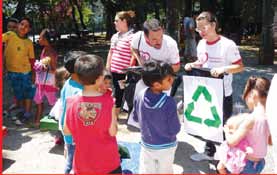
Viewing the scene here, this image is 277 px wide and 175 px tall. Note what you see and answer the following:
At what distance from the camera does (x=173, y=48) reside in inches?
178

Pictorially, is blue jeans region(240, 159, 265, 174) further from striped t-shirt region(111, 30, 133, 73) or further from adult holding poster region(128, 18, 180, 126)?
striped t-shirt region(111, 30, 133, 73)

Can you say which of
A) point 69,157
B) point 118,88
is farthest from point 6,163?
point 118,88

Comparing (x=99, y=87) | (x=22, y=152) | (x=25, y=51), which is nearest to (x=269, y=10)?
(x=25, y=51)

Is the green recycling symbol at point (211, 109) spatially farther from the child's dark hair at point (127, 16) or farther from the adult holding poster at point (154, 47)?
the child's dark hair at point (127, 16)

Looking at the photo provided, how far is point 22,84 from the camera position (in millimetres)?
6074

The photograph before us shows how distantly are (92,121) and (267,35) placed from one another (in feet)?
33.7

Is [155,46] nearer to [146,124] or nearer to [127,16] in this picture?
[127,16]

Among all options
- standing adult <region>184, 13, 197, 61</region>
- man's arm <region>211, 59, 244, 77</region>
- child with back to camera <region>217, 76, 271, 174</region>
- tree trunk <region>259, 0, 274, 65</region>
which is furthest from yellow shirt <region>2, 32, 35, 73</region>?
tree trunk <region>259, 0, 274, 65</region>

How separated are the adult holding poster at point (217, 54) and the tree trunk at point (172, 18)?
9.86 m

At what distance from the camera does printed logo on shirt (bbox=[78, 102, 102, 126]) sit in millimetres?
2842

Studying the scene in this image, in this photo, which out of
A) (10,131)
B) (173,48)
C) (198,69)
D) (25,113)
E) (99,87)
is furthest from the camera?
(25,113)

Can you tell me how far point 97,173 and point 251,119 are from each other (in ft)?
3.78

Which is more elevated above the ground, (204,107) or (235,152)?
(204,107)

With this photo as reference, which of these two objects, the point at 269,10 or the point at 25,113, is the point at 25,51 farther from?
the point at 269,10
